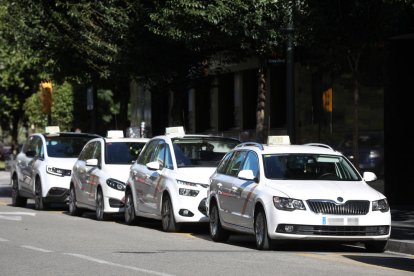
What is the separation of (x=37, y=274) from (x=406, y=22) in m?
13.2

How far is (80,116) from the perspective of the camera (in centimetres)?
5691

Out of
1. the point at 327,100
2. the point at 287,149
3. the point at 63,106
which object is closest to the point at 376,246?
the point at 287,149

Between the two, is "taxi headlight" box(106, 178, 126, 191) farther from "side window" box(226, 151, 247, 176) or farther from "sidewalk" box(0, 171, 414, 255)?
"side window" box(226, 151, 247, 176)

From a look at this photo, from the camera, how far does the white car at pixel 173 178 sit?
19.5 meters

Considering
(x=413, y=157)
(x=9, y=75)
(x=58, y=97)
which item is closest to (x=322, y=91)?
(x=413, y=157)

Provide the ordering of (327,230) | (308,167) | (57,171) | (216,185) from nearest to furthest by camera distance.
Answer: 1. (327,230)
2. (308,167)
3. (216,185)
4. (57,171)

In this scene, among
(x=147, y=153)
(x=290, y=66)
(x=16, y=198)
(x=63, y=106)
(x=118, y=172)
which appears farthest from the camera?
(x=63, y=106)

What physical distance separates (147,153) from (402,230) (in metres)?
5.13

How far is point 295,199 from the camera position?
15.7 metres

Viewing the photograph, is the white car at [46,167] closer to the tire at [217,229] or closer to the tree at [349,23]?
the tree at [349,23]

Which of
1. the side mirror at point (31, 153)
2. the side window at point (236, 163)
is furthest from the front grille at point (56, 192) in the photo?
the side window at point (236, 163)

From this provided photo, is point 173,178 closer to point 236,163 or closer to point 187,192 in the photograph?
point 187,192

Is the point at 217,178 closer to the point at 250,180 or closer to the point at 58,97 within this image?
the point at 250,180

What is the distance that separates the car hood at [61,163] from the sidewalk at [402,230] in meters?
7.30
